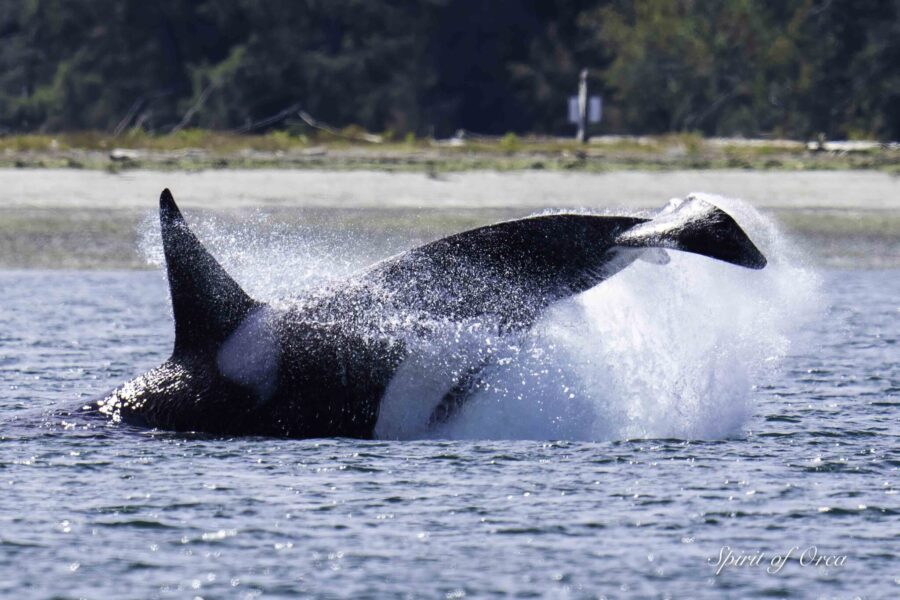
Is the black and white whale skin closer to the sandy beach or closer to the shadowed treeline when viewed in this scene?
the sandy beach

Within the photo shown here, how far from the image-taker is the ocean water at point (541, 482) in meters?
8.93

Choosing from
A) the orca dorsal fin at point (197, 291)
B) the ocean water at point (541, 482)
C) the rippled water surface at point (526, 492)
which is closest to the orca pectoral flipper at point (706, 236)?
the ocean water at point (541, 482)

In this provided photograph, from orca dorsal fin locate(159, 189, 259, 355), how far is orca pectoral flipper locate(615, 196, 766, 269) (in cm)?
290

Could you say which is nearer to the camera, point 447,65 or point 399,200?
point 399,200

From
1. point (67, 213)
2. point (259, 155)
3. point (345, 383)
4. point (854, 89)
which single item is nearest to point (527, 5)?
point (854, 89)

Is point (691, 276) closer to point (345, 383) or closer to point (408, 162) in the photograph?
point (345, 383)

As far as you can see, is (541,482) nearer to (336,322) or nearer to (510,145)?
(336,322)

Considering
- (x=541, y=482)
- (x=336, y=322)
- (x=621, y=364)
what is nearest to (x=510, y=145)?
(x=621, y=364)

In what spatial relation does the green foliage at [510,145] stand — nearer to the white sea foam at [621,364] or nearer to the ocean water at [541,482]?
the ocean water at [541,482]

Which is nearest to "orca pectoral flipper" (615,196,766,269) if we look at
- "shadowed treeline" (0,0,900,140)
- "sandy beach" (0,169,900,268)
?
"sandy beach" (0,169,900,268)

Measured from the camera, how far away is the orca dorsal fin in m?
11.3

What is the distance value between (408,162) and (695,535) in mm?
27242

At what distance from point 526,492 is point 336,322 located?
1.77 m

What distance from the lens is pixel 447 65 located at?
60500 millimetres
